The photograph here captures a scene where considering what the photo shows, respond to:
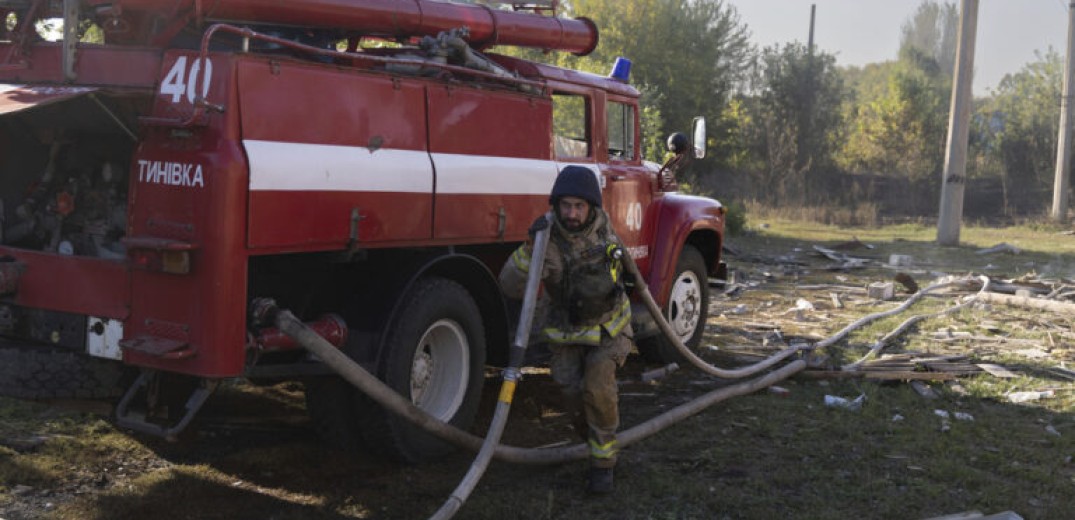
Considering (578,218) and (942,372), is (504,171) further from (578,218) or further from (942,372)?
(942,372)

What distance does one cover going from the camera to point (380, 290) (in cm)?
530

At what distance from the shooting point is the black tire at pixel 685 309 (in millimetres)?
8438

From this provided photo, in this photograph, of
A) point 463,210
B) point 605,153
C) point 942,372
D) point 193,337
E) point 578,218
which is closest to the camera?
point 193,337

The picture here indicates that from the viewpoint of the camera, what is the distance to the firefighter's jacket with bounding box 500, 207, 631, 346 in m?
5.20

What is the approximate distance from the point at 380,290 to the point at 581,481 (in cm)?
152

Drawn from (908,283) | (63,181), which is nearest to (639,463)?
(63,181)

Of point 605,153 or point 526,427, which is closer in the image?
point 526,427

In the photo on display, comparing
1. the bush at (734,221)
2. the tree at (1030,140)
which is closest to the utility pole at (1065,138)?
the tree at (1030,140)

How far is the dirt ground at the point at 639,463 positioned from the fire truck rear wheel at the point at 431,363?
21cm

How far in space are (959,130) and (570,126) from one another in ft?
56.6

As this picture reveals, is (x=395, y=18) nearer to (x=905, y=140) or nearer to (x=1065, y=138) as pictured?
(x=1065, y=138)

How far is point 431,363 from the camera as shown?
18.8 feet

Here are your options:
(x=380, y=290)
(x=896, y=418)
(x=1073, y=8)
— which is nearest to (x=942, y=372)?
(x=896, y=418)

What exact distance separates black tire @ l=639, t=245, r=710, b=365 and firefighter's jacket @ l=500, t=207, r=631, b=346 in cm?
305
